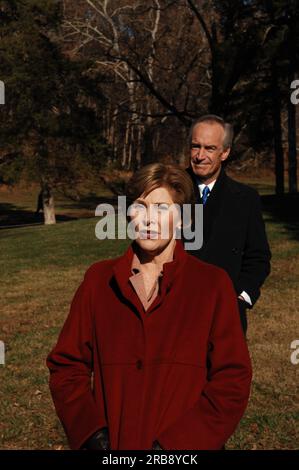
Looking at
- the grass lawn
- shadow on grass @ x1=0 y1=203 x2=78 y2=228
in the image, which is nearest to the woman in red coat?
the grass lawn

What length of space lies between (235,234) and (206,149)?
578 mm

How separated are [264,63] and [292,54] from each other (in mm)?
1552

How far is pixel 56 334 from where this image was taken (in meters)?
10.2

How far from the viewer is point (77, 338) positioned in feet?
8.27

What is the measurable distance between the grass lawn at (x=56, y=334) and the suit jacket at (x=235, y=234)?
2.27 meters

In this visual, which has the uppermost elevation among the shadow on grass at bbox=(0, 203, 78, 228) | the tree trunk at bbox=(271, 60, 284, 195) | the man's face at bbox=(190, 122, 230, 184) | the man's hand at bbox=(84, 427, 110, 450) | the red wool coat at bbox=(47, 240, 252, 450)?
the tree trunk at bbox=(271, 60, 284, 195)

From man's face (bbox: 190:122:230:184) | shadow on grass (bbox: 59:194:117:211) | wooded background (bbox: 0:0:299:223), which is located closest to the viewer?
man's face (bbox: 190:122:230:184)

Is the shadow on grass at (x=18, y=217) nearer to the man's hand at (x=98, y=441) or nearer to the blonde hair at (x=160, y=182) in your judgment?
the blonde hair at (x=160, y=182)

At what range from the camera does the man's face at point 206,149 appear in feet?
13.1

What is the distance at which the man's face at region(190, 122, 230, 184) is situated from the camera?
4.00 metres

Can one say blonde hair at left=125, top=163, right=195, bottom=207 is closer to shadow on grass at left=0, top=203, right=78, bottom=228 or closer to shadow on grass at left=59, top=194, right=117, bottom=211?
shadow on grass at left=0, top=203, right=78, bottom=228

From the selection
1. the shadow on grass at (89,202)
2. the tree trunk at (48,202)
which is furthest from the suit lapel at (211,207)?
the shadow on grass at (89,202)

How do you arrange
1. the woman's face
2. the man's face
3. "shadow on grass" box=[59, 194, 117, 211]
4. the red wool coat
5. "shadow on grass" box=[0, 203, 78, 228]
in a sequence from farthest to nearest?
"shadow on grass" box=[59, 194, 117, 211] < "shadow on grass" box=[0, 203, 78, 228] < the man's face < the woman's face < the red wool coat

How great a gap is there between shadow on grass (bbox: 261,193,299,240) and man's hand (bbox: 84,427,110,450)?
1743cm
